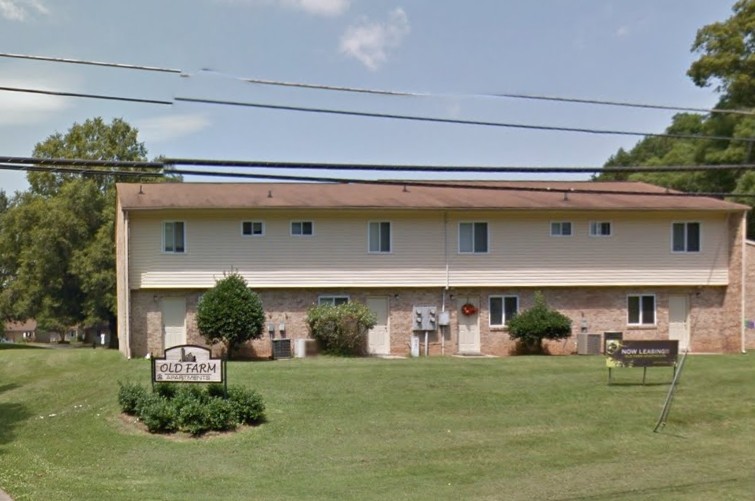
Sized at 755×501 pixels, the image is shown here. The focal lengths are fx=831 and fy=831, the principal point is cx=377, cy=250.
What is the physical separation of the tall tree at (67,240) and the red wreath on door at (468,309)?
78.2 ft

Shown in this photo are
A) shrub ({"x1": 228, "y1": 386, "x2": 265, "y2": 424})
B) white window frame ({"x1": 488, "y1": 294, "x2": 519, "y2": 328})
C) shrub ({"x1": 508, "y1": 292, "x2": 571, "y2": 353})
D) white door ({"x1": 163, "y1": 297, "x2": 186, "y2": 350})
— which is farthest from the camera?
white window frame ({"x1": 488, "y1": 294, "x2": 519, "y2": 328})

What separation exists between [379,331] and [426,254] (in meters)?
3.31

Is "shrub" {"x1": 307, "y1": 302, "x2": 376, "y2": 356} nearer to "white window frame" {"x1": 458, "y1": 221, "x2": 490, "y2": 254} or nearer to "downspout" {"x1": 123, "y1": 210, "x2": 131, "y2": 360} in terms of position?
"white window frame" {"x1": 458, "y1": 221, "x2": 490, "y2": 254}

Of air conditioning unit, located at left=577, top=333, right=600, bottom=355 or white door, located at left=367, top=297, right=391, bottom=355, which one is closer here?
white door, located at left=367, top=297, right=391, bottom=355

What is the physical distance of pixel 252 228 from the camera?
29719mm

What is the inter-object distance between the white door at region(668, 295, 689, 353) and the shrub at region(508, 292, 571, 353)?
4.77 metres

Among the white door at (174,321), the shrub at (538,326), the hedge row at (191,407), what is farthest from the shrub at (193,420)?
the shrub at (538,326)

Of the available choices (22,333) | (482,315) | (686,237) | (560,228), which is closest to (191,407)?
(482,315)

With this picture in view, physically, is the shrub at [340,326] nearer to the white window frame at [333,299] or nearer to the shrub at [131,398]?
the white window frame at [333,299]

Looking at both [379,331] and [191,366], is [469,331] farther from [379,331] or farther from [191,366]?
[191,366]

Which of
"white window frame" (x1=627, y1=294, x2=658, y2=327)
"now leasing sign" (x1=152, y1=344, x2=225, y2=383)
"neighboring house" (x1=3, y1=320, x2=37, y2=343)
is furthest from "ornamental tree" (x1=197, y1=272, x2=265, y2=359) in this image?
"neighboring house" (x1=3, y1=320, x2=37, y2=343)

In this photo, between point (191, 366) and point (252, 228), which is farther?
point (252, 228)

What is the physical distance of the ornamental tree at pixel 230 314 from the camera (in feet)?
88.0

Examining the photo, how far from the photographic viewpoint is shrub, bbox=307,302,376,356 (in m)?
28.4
